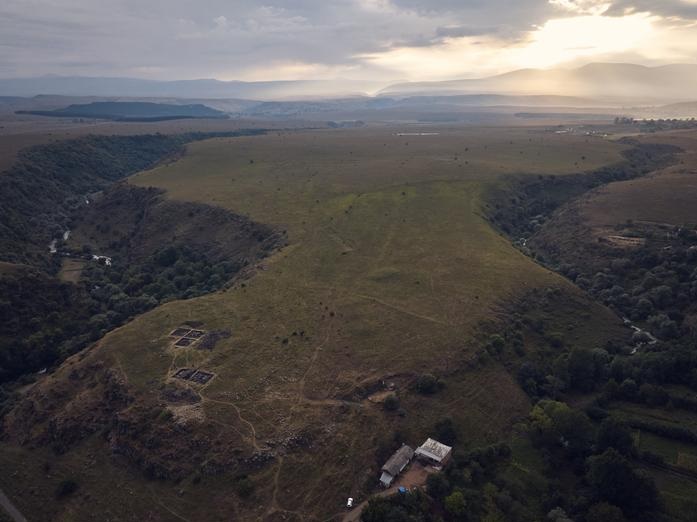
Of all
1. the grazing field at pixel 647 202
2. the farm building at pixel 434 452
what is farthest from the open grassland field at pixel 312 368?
the grazing field at pixel 647 202

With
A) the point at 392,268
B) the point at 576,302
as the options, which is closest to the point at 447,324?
the point at 392,268

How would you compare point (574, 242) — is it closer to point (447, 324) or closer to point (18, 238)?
point (447, 324)

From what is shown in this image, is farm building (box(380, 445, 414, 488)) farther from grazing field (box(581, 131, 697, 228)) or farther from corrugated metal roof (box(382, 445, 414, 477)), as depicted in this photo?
grazing field (box(581, 131, 697, 228))

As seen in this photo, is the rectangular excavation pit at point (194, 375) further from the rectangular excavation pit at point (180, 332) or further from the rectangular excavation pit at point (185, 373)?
the rectangular excavation pit at point (180, 332)

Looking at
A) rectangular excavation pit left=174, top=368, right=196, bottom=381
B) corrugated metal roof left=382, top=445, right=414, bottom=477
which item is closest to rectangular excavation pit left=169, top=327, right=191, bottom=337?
rectangular excavation pit left=174, top=368, right=196, bottom=381

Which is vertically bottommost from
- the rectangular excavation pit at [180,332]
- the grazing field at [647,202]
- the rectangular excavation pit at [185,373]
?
the rectangular excavation pit at [185,373]

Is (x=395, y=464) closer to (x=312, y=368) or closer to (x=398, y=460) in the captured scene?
(x=398, y=460)
